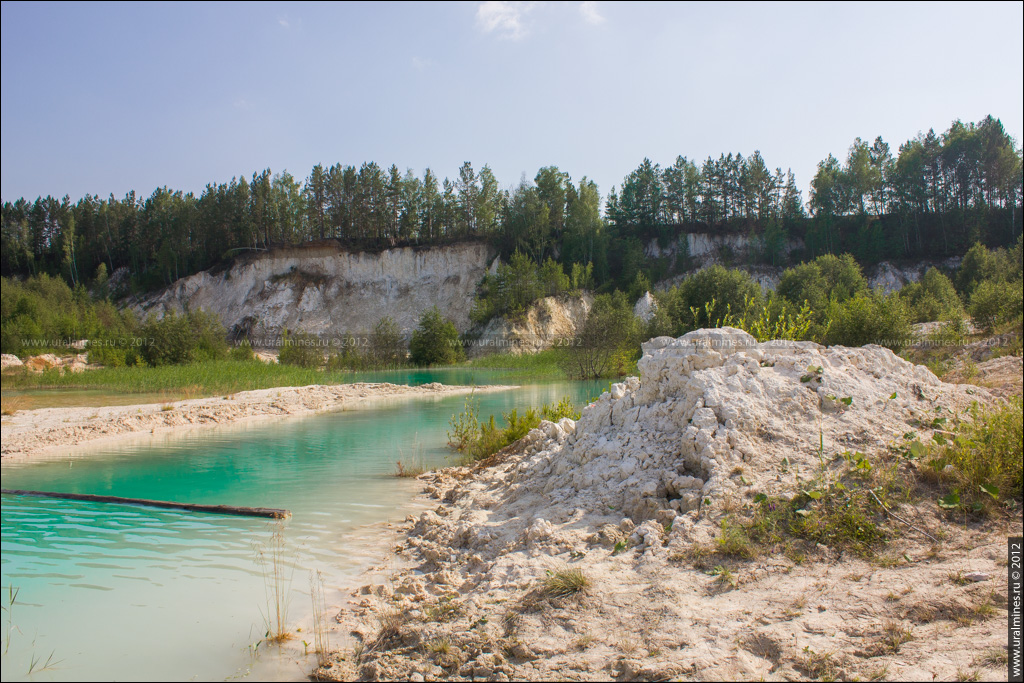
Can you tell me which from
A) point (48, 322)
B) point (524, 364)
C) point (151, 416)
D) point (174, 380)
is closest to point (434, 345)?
point (524, 364)

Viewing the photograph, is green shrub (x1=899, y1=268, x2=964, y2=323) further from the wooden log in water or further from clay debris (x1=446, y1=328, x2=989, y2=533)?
the wooden log in water

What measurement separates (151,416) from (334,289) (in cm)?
3803

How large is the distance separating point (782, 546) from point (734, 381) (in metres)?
2.11

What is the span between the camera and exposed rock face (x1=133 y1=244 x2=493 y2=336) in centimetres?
5047

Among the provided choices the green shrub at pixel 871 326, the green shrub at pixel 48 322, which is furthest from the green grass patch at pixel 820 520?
the green shrub at pixel 48 322

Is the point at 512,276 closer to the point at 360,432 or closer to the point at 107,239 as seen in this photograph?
the point at 360,432

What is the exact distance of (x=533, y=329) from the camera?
4503cm

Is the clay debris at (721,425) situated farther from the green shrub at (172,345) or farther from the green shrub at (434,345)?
the green shrub at (434,345)

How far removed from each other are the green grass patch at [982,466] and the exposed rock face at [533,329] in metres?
36.6

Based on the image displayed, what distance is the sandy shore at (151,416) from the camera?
12.2 meters

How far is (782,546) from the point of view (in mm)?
4195

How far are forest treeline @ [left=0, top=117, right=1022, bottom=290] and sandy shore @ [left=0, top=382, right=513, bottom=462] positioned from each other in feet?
114

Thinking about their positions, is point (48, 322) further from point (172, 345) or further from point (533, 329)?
point (533, 329)

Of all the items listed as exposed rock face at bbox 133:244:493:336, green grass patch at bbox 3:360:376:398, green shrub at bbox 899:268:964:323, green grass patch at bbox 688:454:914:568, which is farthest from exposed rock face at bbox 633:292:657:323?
green grass patch at bbox 688:454:914:568
